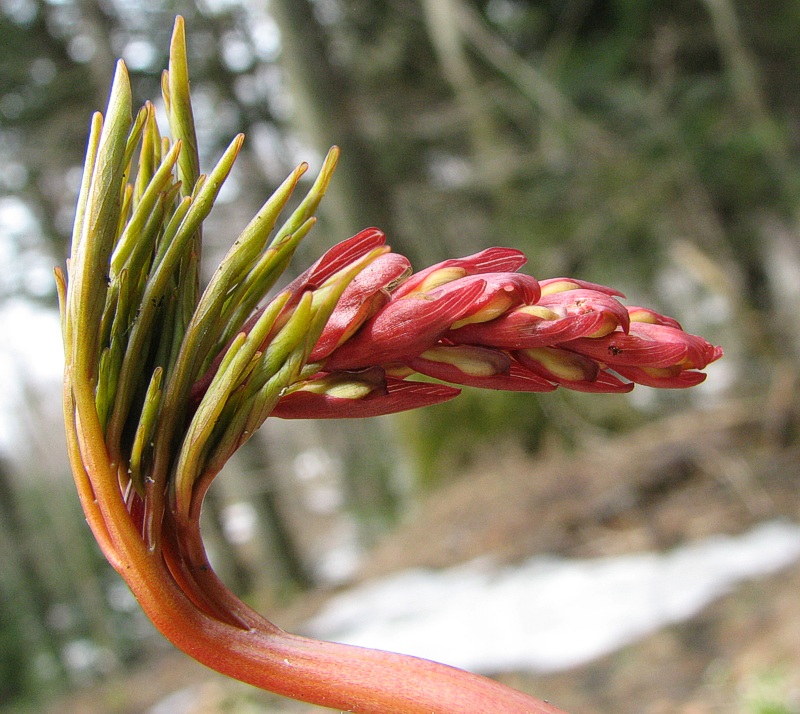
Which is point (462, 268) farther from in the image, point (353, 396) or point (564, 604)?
point (564, 604)

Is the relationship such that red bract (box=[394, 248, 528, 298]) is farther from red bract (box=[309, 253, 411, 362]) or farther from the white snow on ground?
the white snow on ground

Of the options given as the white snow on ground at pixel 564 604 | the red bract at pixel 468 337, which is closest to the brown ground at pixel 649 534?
the white snow on ground at pixel 564 604

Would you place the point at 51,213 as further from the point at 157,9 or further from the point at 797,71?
the point at 797,71

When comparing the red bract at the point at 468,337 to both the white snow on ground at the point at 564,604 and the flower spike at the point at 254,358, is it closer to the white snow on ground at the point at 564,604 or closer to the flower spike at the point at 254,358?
the flower spike at the point at 254,358

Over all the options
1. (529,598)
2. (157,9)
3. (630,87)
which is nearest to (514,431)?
(529,598)

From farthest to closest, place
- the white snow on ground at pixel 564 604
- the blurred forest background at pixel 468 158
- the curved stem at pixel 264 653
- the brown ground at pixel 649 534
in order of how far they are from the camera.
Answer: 1. the blurred forest background at pixel 468 158
2. the white snow on ground at pixel 564 604
3. the brown ground at pixel 649 534
4. the curved stem at pixel 264 653

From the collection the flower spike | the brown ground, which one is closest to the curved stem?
the flower spike
